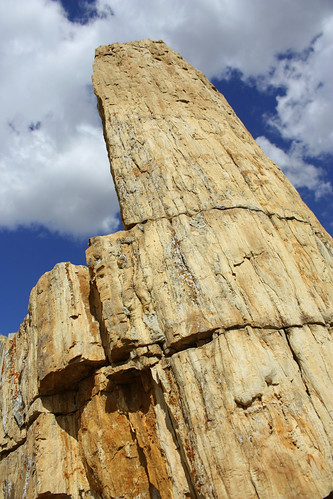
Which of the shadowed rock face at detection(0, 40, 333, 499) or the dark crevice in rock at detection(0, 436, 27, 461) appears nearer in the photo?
the shadowed rock face at detection(0, 40, 333, 499)

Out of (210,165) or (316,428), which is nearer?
(316,428)

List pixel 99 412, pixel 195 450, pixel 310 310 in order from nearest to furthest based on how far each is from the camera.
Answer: pixel 195 450, pixel 310 310, pixel 99 412

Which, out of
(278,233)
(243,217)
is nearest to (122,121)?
(243,217)

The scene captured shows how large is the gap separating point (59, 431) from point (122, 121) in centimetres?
660

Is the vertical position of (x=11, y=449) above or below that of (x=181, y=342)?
above

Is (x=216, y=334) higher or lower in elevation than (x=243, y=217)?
lower

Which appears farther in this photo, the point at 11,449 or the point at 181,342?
the point at 11,449

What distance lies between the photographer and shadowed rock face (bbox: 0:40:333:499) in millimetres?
4535

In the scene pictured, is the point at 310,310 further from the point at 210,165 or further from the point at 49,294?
the point at 49,294

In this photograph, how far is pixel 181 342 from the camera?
17.4 ft

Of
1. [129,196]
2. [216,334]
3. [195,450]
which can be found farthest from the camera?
[129,196]

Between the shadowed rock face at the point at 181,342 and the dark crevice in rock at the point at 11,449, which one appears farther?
the dark crevice in rock at the point at 11,449

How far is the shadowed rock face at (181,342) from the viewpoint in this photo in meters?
4.54

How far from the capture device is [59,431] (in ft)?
21.2
